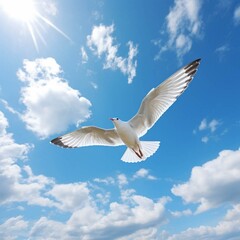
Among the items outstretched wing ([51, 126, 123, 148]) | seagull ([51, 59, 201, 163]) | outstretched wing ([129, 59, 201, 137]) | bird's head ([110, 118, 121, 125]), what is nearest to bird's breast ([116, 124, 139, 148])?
seagull ([51, 59, 201, 163])

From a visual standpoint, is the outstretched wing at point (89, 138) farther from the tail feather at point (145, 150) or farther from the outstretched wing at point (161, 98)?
the outstretched wing at point (161, 98)

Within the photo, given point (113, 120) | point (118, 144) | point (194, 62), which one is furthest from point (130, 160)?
point (194, 62)

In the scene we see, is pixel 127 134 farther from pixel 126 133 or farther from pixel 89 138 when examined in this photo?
pixel 89 138

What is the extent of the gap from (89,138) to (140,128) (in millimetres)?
2079

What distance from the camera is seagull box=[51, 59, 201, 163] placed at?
11.4 m

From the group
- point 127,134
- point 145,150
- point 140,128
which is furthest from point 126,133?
point 145,150

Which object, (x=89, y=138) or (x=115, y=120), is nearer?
(x=115, y=120)

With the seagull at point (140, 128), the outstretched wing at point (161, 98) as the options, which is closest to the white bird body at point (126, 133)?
the seagull at point (140, 128)

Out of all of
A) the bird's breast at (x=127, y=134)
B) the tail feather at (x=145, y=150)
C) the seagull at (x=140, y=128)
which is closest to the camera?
the seagull at (x=140, y=128)

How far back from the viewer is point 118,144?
42.7 feet

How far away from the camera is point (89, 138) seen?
13250mm

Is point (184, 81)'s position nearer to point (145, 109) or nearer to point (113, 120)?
point (145, 109)

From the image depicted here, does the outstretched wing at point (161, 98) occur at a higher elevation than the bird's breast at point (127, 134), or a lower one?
higher

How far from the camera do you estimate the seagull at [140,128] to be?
11.4m
